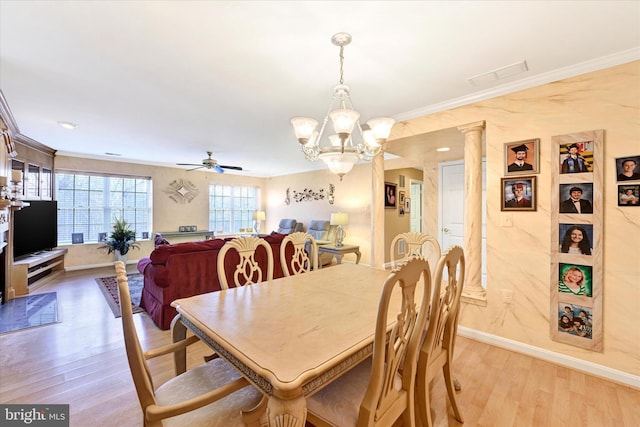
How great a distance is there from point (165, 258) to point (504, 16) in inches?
141

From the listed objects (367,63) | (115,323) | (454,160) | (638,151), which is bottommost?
(115,323)

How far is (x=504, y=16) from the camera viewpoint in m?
1.64

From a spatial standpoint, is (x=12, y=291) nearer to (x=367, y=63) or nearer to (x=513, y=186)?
(x=367, y=63)

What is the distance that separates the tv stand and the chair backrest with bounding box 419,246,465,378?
5.46 meters

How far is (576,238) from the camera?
88.4 inches

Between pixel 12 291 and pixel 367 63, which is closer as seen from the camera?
pixel 367 63

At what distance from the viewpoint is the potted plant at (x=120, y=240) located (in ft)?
19.1

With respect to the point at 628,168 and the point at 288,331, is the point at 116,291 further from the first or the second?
the point at 628,168

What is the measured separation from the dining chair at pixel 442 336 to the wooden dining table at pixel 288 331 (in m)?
0.33

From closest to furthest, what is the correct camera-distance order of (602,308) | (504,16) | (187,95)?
(504,16) → (602,308) → (187,95)

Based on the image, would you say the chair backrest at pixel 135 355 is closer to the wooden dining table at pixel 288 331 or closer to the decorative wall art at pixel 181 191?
the wooden dining table at pixel 288 331

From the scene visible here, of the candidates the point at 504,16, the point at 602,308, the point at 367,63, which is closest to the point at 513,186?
the point at 602,308

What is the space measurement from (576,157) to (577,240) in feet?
2.29

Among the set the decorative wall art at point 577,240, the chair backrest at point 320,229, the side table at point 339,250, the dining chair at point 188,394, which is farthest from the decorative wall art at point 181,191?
the decorative wall art at point 577,240
